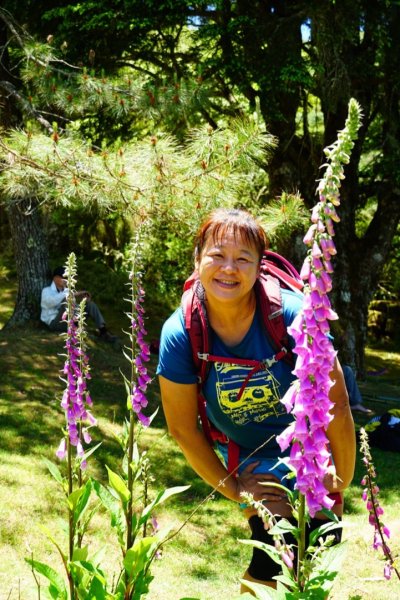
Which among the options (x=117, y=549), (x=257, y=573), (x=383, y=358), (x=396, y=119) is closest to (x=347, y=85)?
(x=396, y=119)

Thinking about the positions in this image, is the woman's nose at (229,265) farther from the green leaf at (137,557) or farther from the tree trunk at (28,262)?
the tree trunk at (28,262)

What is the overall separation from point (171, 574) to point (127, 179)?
354 centimetres

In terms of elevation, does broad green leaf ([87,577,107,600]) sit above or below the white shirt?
below

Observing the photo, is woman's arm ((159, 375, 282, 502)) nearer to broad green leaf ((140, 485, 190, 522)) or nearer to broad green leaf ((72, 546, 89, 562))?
broad green leaf ((140, 485, 190, 522))

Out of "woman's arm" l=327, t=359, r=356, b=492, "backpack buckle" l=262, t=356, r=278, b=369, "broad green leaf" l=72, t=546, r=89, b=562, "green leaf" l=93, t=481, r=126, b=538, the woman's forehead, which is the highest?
the woman's forehead

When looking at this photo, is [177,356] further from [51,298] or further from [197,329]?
[51,298]

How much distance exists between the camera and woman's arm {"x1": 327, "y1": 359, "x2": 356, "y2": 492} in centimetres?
230

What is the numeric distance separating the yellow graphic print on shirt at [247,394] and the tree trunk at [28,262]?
27.6 ft

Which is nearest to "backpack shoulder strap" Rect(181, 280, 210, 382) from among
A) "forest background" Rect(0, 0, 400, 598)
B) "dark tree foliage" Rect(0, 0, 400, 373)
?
"forest background" Rect(0, 0, 400, 598)

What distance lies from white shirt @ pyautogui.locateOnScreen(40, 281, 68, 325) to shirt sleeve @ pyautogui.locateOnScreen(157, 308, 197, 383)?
7887mm

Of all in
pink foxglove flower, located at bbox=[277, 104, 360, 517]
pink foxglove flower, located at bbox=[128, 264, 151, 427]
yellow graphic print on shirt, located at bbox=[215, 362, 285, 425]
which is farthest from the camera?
yellow graphic print on shirt, located at bbox=[215, 362, 285, 425]

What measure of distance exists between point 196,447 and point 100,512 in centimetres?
321

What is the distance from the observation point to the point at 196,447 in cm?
263

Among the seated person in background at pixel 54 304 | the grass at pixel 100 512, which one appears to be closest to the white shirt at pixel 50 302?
the seated person in background at pixel 54 304
